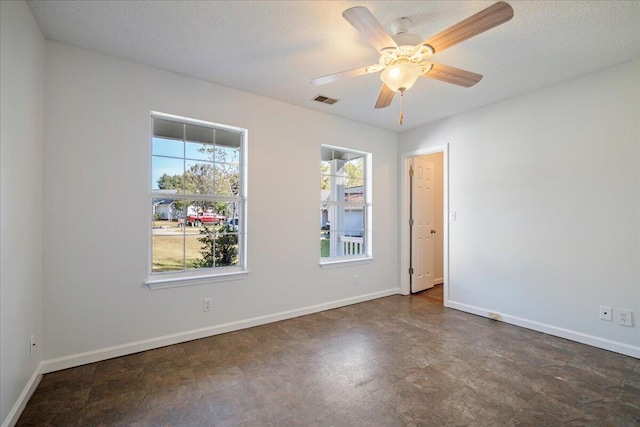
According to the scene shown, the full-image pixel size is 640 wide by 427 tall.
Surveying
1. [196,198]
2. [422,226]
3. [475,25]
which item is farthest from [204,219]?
[422,226]

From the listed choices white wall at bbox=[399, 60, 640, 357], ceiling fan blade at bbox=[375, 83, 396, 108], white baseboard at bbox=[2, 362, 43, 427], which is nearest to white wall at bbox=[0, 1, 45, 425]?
white baseboard at bbox=[2, 362, 43, 427]

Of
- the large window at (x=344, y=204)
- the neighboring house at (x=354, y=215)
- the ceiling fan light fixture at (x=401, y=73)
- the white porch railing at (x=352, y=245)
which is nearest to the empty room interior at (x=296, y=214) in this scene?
the ceiling fan light fixture at (x=401, y=73)

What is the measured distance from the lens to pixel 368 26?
162cm

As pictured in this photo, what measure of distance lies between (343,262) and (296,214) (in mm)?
985

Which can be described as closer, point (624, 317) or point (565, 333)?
point (624, 317)

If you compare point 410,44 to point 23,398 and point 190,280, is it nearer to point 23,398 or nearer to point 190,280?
point 190,280

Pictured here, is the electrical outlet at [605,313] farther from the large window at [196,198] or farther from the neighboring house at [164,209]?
the neighboring house at [164,209]

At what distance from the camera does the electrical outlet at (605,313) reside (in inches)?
106

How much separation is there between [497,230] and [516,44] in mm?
2009

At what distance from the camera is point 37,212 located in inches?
85.4

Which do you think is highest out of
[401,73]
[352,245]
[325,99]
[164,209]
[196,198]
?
[325,99]

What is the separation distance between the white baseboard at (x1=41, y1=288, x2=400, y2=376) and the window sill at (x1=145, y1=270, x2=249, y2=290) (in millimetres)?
456

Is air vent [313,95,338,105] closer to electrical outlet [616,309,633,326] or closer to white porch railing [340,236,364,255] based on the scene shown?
white porch railing [340,236,364,255]

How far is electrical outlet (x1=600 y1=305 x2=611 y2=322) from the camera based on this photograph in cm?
270
